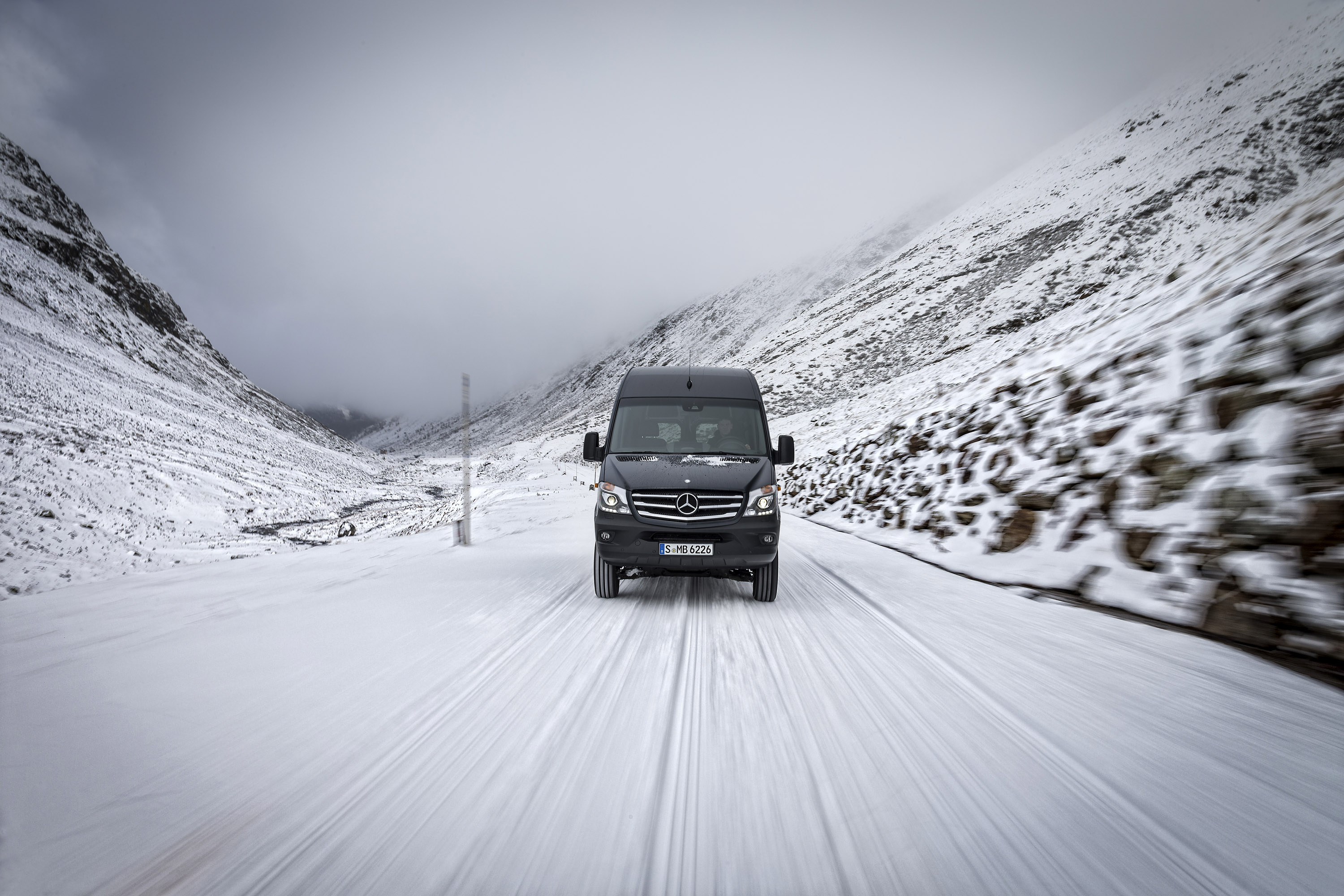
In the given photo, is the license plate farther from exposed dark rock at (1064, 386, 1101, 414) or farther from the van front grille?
exposed dark rock at (1064, 386, 1101, 414)

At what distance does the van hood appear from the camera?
512 centimetres

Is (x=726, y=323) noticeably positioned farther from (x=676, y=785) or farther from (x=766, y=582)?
(x=676, y=785)

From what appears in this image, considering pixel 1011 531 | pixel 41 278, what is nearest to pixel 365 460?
pixel 41 278

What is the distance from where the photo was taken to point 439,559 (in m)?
7.38

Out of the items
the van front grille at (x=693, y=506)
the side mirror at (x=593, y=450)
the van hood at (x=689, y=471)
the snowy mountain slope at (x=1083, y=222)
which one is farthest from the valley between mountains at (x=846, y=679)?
the snowy mountain slope at (x=1083, y=222)

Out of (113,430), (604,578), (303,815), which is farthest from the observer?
(113,430)

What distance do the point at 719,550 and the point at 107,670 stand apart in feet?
13.5

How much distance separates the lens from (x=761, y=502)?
5.13m

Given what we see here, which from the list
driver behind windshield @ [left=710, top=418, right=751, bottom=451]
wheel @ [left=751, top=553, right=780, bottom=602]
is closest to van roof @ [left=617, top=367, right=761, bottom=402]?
driver behind windshield @ [left=710, top=418, right=751, bottom=451]

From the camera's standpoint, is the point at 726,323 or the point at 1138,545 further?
the point at 726,323

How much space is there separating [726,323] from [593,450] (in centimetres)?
11100

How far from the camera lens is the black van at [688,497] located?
5.01m

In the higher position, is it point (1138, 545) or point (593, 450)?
point (593, 450)

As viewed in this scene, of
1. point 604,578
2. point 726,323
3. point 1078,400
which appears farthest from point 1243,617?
point 726,323
